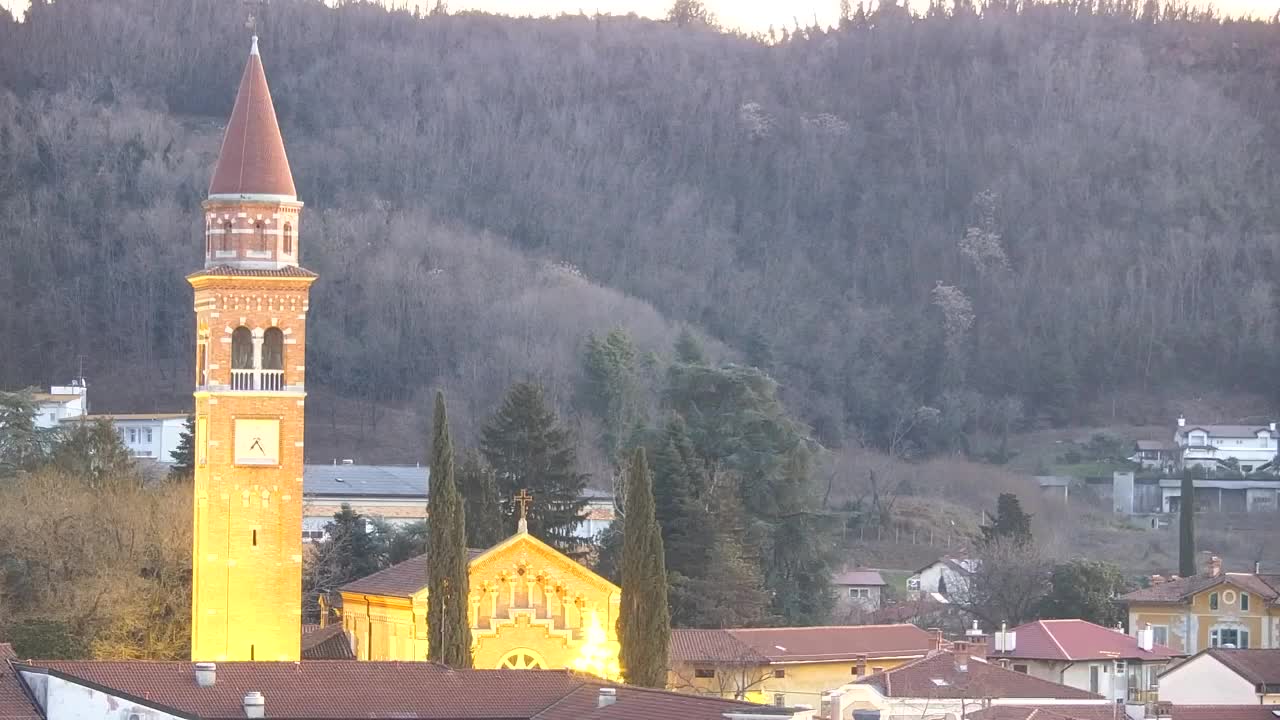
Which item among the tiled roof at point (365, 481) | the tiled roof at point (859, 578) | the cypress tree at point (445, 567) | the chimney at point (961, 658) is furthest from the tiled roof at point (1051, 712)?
the tiled roof at point (859, 578)

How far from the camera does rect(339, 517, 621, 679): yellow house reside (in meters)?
58.0

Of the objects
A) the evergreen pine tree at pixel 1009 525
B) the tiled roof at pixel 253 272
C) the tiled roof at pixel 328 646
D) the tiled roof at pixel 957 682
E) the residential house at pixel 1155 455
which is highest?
the tiled roof at pixel 253 272

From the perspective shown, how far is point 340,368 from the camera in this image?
135500 millimetres

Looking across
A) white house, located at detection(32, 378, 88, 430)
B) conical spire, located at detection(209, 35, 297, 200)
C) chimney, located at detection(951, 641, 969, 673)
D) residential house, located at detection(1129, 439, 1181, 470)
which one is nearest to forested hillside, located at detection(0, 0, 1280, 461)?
white house, located at detection(32, 378, 88, 430)

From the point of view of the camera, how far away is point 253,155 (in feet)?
191

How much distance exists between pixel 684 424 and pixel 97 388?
5689 centimetres

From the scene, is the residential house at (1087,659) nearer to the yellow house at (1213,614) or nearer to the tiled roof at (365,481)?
the yellow house at (1213,614)

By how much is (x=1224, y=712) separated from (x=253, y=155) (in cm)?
2237

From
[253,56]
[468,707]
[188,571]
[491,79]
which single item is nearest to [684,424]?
[188,571]

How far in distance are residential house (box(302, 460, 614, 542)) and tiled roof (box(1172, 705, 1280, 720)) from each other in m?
28.4

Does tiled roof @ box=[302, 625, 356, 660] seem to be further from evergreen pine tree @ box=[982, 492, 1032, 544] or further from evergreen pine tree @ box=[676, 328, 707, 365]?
evergreen pine tree @ box=[982, 492, 1032, 544]

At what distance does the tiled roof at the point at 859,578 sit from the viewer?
10019 cm

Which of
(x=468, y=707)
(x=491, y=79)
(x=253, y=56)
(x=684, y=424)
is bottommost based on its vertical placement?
(x=468, y=707)

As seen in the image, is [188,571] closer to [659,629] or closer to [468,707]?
[659,629]
